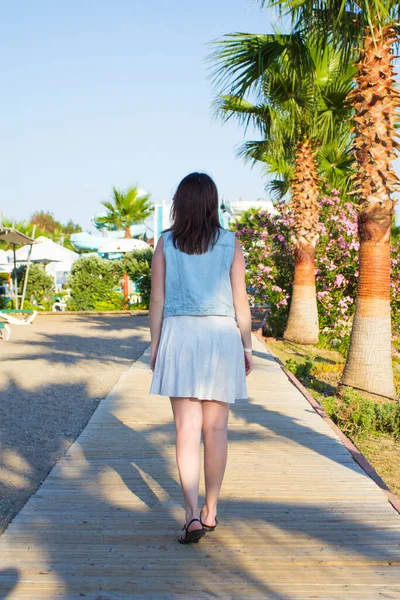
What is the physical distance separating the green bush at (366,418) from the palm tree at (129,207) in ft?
121

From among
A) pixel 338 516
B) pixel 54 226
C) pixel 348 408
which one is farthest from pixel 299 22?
pixel 54 226

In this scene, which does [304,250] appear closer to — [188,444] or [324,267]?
[324,267]

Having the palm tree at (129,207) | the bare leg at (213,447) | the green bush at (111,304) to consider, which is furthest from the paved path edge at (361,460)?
the palm tree at (129,207)

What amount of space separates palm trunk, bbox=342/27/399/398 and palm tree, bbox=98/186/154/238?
1391 inches

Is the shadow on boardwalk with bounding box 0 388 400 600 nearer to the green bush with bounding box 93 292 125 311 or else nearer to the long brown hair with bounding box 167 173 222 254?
the long brown hair with bounding box 167 173 222 254

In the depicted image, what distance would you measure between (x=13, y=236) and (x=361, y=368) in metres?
14.0

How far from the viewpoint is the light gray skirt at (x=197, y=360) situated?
10.8 feet

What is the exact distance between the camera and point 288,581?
294 cm

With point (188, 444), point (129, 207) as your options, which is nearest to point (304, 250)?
point (188, 444)

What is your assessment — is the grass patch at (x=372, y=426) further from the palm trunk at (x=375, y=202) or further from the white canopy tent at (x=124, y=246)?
the white canopy tent at (x=124, y=246)

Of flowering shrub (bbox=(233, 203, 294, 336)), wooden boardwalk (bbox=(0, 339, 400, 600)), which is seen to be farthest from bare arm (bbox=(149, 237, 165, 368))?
flowering shrub (bbox=(233, 203, 294, 336))

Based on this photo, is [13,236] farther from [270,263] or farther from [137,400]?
[137,400]

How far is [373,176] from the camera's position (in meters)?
8.38

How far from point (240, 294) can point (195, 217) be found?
437mm
